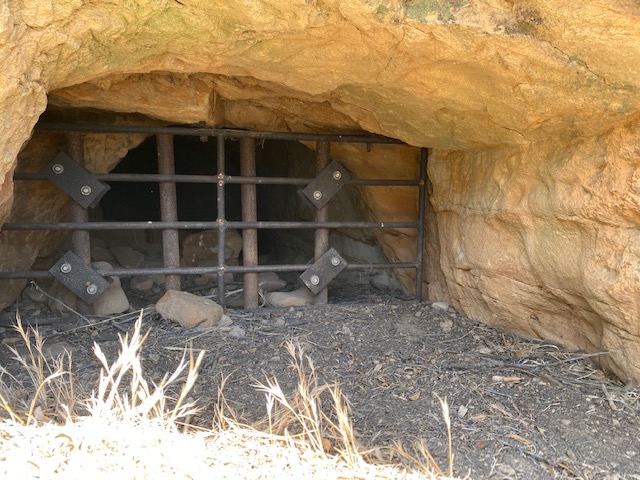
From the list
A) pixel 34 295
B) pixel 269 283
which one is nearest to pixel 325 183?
pixel 269 283

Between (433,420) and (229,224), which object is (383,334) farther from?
(229,224)

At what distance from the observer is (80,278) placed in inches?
95.6

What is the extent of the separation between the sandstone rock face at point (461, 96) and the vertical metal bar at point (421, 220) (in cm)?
18

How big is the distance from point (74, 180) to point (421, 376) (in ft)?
5.90

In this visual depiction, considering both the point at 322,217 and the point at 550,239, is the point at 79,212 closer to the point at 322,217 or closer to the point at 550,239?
the point at 322,217

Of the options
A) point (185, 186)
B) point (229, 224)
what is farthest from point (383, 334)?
point (185, 186)

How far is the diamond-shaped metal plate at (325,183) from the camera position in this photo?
8.80 ft

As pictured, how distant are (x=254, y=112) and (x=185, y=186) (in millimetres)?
3005

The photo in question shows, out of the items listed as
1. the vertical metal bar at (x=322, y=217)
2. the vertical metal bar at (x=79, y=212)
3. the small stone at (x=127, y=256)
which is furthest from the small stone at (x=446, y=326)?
the small stone at (x=127, y=256)

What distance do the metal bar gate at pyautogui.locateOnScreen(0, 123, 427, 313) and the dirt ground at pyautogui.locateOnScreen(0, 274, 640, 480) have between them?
21 cm

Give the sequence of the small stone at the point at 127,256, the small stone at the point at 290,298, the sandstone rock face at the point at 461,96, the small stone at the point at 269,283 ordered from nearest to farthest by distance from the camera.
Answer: the sandstone rock face at the point at 461,96, the small stone at the point at 290,298, the small stone at the point at 269,283, the small stone at the point at 127,256

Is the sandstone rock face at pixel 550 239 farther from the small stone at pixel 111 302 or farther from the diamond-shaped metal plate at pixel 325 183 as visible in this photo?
the small stone at pixel 111 302

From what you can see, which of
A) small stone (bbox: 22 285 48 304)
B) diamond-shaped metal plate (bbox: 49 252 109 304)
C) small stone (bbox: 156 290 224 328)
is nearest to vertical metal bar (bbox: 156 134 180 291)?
small stone (bbox: 156 290 224 328)

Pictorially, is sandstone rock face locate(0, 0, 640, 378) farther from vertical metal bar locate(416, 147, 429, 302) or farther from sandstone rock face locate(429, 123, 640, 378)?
vertical metal bar locate(416, 147, 429, 302)
